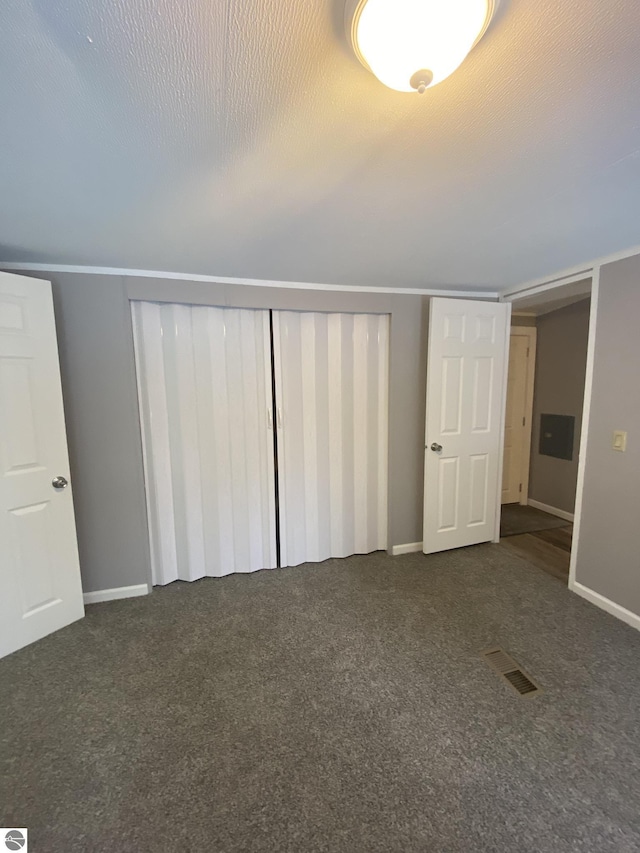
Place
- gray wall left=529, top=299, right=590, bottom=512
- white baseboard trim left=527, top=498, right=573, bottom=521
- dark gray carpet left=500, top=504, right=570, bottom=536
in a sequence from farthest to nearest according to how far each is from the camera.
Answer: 1. white baseboard trim left=527, top=498, right=573, bottom=521
2. gray wall left=529, top=299, right=590, bottom=512
3. dark gray carpet left=500, top=504, right=570, bottom=536

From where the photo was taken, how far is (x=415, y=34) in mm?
703

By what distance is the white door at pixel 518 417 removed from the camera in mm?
4086

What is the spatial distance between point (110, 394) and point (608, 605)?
140 inches

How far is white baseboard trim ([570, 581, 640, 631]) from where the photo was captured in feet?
6.89

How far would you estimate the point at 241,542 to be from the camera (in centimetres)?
275

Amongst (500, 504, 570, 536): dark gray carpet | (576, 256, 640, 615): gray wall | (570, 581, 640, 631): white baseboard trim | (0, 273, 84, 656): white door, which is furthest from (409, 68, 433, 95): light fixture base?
(500, 504, 570, 536): dark gray carpet

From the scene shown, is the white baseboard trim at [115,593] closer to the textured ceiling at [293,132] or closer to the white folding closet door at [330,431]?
the white folding closet door at [330,431]

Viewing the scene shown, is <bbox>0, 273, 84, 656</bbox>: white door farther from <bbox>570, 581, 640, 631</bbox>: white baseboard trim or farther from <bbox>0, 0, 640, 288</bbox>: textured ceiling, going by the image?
<bbox>570, 581, 640, 631</bbox>: white baseboard trim

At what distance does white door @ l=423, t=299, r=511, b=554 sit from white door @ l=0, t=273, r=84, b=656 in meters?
2.59

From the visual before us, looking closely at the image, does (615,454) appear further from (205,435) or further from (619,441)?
(205,435)

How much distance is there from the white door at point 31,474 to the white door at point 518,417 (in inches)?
170

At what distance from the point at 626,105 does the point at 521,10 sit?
1.59ft

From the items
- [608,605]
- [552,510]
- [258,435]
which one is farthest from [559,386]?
[258,435]

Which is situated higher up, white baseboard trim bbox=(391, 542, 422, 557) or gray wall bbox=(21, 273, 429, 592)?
gray wall bbox=(21, 273, 429, 592)
